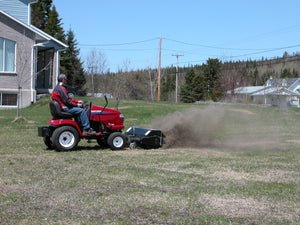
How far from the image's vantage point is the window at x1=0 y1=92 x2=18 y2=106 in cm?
2985

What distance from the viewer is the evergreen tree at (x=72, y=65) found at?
5341 centimetres

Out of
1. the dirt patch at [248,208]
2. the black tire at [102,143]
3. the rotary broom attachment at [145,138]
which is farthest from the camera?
the black tire at [102,143]

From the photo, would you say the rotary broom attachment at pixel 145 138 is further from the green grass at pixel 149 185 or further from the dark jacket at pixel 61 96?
the dark jacket at pixel 61 96

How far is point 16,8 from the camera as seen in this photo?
34.0m

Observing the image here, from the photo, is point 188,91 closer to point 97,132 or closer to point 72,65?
point 72,65

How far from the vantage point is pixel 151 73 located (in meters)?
85.3

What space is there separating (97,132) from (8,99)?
21008 mm

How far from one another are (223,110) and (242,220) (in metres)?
11.3

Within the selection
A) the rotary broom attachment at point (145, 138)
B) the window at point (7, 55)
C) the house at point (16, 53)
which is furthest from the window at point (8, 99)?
the rotary broom attachment at point (145, 138)

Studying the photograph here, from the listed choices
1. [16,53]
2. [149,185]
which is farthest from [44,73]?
[149,185]

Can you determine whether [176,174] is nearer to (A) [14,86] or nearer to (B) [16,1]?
(A) [14,86]

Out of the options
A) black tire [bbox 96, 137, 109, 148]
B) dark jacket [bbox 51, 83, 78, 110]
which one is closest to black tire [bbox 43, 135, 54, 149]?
dark jacket [bbox 51, 83, 78, 110]

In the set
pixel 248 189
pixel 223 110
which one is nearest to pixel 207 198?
pixel 248 189

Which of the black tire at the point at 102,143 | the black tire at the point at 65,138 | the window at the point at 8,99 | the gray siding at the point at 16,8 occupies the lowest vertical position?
the black tire at the point at 102,143
